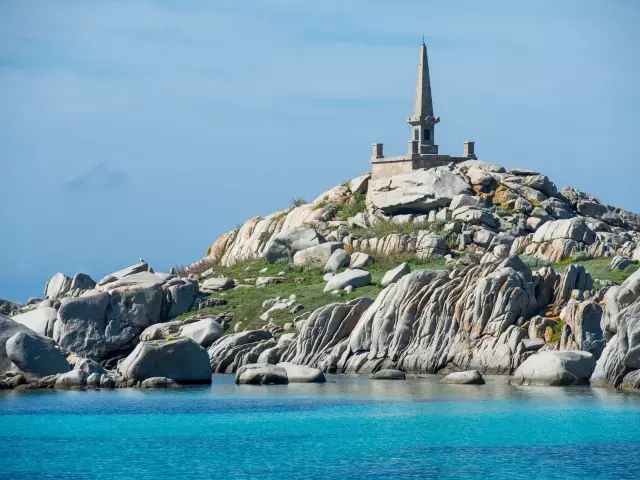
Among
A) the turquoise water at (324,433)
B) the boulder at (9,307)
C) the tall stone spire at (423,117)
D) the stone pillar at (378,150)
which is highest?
the tall stone spire at (423,117)

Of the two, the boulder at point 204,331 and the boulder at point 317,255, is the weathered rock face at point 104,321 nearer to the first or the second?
the boulder at point 204,331

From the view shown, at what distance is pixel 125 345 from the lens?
7125 cm

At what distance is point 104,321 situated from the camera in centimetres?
7075

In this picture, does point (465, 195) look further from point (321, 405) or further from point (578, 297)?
point (321, 405)

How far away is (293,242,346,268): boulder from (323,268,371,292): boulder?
8.78m

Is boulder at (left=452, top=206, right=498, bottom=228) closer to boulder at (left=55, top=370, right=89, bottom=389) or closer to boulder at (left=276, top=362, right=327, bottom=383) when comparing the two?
boulder at (left=276, top=362, right=327, bottom=383)

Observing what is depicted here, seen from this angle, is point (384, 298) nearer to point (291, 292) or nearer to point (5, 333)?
point (291, 292)

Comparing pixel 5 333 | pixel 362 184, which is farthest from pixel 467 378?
pixel 362 184

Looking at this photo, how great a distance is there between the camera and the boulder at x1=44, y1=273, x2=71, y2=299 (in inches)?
3381

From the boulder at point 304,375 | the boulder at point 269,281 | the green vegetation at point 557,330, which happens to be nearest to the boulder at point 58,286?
the boulder at point 269,281

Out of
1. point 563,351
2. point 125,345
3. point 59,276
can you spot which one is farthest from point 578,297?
point 59,276

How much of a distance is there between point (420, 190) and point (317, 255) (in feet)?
34.2

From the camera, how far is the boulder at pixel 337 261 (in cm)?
8112

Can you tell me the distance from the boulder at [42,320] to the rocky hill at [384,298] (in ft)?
0.43
